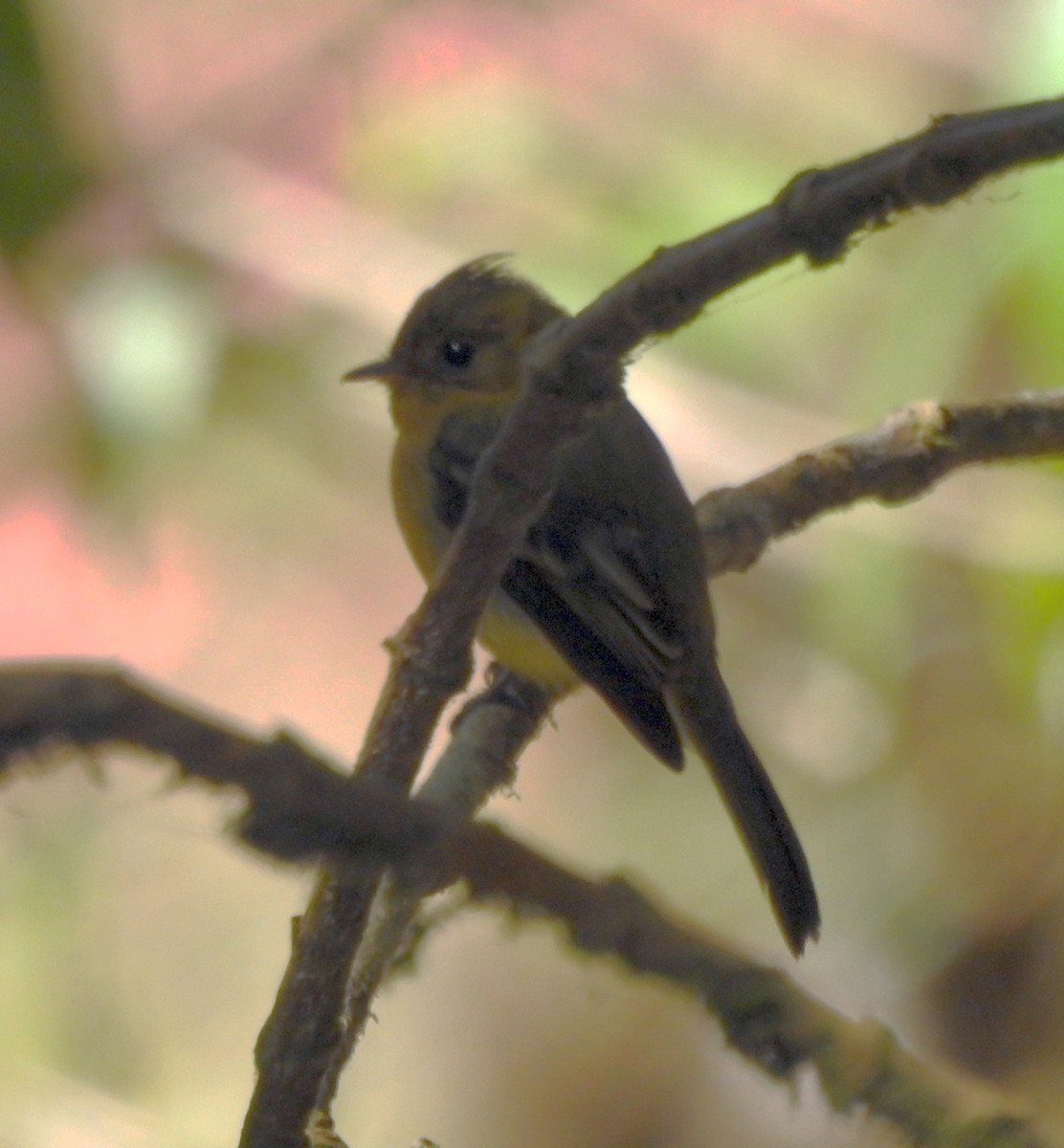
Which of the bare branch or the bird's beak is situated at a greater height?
the bird's beak

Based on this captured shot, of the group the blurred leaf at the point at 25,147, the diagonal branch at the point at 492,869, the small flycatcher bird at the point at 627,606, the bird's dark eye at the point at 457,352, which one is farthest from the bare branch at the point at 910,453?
the blurred leaf at the point at 25,147

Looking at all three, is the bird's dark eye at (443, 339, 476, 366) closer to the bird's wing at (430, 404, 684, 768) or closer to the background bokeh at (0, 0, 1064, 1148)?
the bird's wing at (430, 404, 684, 768)

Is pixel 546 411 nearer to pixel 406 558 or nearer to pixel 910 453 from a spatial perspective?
pixel 910 453

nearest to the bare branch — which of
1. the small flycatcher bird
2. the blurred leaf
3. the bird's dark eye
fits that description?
the small flycatcher bird

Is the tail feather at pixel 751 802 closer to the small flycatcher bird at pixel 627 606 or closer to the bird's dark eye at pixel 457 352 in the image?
the small flycatcher bird at pixel 627 606

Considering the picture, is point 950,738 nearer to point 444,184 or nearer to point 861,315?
point 861,315

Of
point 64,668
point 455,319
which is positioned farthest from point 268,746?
point 455,319
